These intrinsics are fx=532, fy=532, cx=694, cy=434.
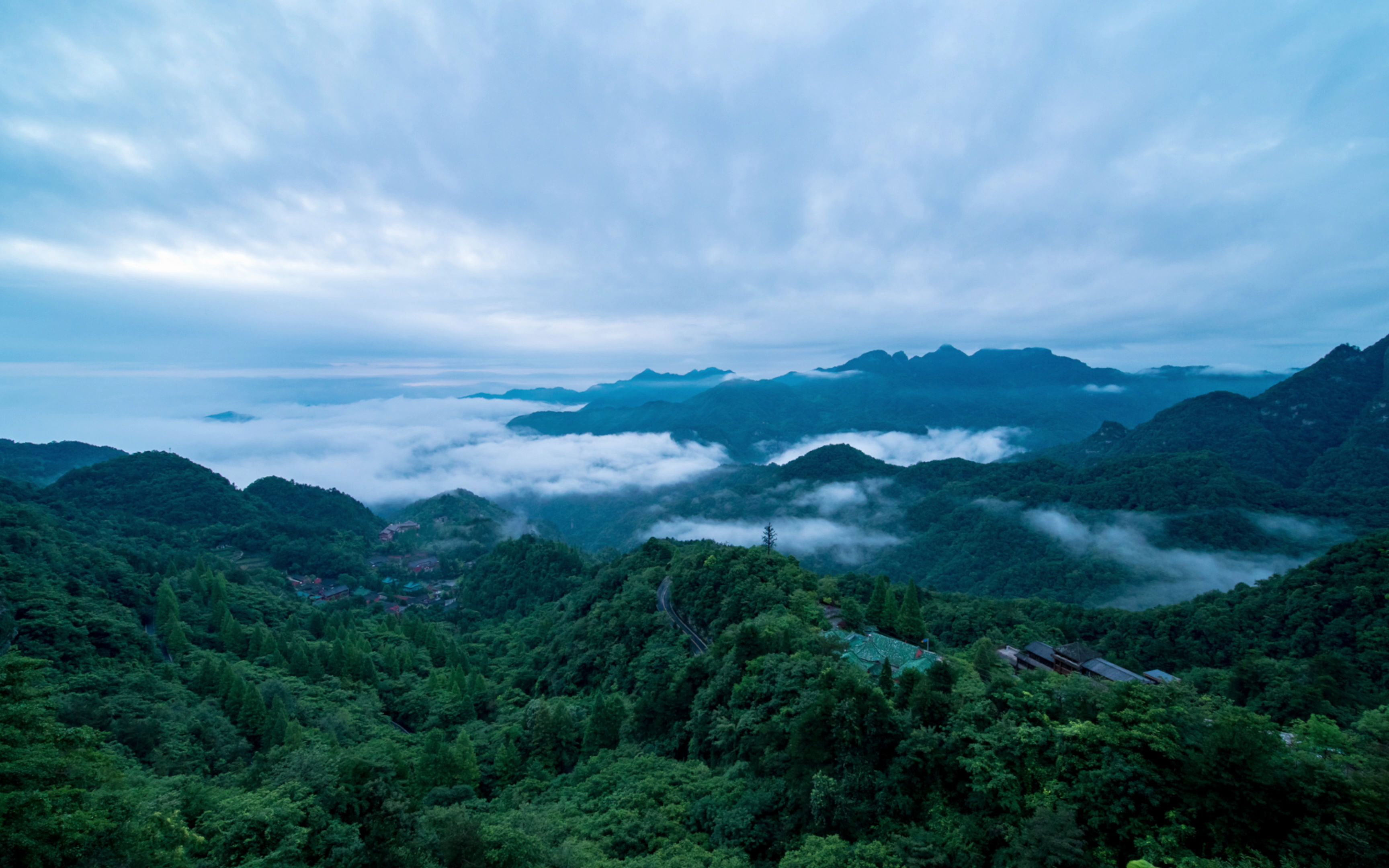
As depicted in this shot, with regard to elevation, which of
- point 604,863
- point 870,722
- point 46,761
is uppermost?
point 46,761

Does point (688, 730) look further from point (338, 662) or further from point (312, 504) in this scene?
point (312, 504)

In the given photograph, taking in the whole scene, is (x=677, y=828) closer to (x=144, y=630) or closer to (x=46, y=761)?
(x=46, y=761)

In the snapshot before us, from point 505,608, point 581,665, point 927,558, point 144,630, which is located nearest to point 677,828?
point 581,665

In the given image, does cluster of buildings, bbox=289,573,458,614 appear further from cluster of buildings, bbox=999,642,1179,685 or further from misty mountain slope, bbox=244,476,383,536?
cluster of buildings, bbox=999,642,1179,685

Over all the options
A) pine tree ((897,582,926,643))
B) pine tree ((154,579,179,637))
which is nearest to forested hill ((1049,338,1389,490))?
pine tree ((897,582,926,643))

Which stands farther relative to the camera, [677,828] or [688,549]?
[688,549]

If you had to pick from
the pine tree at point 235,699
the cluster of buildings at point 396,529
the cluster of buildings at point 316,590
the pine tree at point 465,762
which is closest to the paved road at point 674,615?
the pine tree at point 465,762
